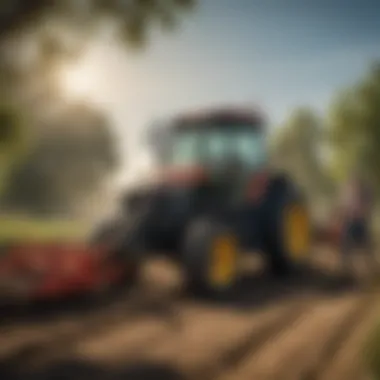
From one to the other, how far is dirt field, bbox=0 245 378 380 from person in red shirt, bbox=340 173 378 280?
0.05 m

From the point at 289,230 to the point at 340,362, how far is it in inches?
15.3

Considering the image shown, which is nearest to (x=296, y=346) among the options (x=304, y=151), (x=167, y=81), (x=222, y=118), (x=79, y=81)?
(x=304, y=151)

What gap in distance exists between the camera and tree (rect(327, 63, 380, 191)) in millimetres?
1564

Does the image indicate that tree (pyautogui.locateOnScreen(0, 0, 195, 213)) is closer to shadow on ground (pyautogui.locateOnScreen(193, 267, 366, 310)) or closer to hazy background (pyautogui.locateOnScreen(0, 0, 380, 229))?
hazy background (pyautogui.locateOnScreen(0, 0, 380, 229))

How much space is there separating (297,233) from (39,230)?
628 millimetres

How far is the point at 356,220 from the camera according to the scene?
5.41ft

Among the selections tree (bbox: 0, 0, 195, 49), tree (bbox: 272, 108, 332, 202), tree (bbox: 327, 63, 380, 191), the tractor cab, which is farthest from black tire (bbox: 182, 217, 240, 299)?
tree (bbox: 0, 0, 195, 49)

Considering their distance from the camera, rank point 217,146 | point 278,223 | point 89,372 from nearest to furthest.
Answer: point 89,372 < point 217,146 < point 278,223

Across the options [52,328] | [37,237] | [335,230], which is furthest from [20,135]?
[335,230]

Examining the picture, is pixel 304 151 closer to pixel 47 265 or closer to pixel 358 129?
pixel 358 129

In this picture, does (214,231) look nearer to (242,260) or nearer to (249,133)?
(242,260)

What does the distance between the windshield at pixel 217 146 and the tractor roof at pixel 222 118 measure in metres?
0.02

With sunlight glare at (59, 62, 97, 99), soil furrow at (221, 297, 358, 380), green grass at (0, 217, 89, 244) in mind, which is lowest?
soil furrow at (221, 297, 358, 380)

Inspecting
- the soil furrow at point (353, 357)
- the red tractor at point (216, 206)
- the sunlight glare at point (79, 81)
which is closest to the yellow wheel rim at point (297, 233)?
the red tractor at point (216, 206)
